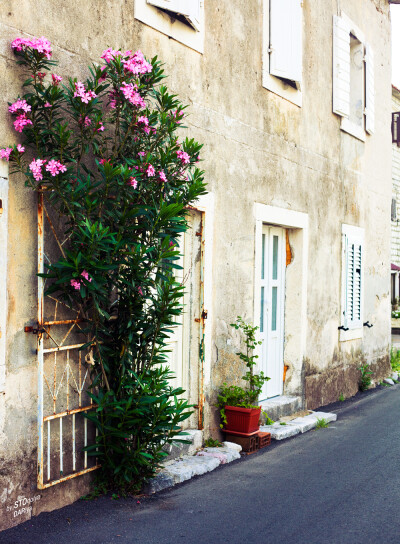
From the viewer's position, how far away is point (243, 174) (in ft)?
22.9

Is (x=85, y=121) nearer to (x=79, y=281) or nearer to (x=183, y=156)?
(x=183, y=156)

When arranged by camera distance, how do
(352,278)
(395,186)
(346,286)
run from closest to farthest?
(346,286) → (352,278) → (395,186)

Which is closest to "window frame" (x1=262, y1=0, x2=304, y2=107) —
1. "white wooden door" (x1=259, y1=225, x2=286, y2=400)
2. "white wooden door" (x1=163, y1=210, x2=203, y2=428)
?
"white wooden door" (x1=259, y1=225, x2=286, y2=400)

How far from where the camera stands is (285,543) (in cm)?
422

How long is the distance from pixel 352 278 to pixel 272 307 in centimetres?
232

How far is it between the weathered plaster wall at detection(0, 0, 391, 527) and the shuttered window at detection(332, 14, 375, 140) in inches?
7.4

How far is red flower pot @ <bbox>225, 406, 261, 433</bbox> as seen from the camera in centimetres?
638

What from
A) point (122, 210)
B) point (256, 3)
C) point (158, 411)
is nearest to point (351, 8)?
point (256, 3)

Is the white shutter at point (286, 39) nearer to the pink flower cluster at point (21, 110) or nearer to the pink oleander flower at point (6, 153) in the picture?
the pink flower cluster at point (21, 110)

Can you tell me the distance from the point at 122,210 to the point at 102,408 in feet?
4.38

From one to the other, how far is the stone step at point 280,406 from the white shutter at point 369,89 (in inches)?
179

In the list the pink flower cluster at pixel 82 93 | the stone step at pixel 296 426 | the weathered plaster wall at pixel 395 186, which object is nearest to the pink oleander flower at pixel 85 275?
the pink flower cluster at pixel 82 93

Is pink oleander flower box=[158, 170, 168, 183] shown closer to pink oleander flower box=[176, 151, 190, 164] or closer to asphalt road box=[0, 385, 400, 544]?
pink oleander flower box=[176, 151, 190, 164]

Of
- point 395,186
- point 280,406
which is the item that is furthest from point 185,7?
point 395,186
